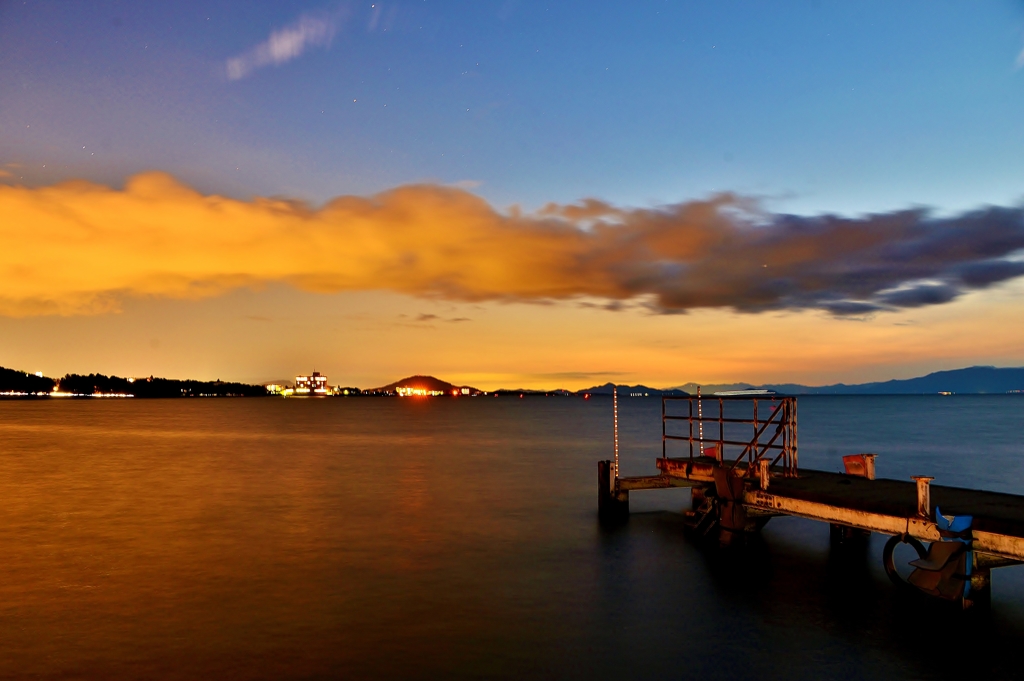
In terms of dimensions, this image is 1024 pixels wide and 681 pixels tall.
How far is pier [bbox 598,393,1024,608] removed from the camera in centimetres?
1437

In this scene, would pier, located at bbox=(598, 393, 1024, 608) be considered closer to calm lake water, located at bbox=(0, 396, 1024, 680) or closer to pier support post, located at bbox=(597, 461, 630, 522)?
calm lake water, located at bbox=(0, 396, 1024, 680)

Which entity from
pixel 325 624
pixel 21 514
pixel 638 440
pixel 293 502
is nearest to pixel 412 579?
pixel 325 624

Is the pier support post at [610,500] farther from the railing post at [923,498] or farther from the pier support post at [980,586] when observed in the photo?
the pier support post at [980,586]

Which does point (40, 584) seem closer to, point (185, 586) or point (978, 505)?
point (185, 586)

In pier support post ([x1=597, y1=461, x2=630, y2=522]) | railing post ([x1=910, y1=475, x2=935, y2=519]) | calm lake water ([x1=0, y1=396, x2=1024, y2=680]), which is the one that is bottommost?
calm lake water ([x1=0, y1=396, x2=1024, y2=680])

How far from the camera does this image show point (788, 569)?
772 inches

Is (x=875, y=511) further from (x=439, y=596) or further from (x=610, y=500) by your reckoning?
(x=610, y=500)

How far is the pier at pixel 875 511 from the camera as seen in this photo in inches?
566

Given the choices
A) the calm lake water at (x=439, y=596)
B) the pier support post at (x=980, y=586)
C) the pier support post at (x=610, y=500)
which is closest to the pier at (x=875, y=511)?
the pier support post at (x=980, y=586)

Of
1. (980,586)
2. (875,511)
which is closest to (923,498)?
(875,511)

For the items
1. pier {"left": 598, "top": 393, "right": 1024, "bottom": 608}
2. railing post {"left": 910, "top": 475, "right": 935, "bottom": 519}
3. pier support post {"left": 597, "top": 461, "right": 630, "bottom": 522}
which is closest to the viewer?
pier {"left": 598, "top": 393, "right": 1024, "bottom": 608}

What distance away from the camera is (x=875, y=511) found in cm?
1572

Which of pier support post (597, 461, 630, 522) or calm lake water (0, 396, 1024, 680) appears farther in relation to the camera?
pier support post (597, 461, 630, 522)

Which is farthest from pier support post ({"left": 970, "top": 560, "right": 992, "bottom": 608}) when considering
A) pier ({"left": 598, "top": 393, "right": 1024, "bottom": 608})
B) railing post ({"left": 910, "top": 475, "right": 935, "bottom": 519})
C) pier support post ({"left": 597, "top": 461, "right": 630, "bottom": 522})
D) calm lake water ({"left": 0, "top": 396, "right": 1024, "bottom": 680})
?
pier support post ({"left": 597, "top": 461, "right": 630, "bottom": 522})
